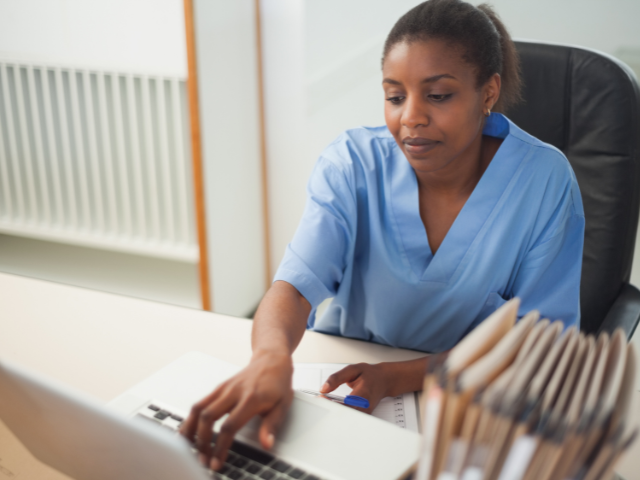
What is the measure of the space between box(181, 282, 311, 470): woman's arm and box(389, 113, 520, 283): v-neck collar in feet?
1.04

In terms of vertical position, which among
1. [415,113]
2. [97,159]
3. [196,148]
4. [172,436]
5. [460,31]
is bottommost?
[97,159]

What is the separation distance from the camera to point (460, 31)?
2.77 ft

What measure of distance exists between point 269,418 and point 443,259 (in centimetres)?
47

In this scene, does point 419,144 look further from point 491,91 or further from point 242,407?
point 242,407

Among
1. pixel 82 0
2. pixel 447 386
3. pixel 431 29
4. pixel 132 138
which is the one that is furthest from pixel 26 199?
pixel 447 386

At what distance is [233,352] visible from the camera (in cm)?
81

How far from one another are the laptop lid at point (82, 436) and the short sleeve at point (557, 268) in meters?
0.66

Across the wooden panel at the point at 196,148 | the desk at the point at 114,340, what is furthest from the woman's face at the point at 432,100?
the wooden panel at the point at 196,148

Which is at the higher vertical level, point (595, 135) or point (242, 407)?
point (595, 135)

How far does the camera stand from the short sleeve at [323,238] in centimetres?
87

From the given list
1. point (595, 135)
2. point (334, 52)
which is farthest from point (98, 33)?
point (595, 135)

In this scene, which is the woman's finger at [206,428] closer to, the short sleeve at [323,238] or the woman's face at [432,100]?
the short sleeve at [323,238]

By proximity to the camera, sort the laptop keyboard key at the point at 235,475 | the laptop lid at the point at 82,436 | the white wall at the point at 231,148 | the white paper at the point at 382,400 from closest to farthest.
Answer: the laptop lid at the point at 82,436 → the laptop keyboard key at the point at 235,475 → the white paper at the point at 382,400 → the white wall at the point at 231,148

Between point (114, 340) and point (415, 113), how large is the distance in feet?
1.77
